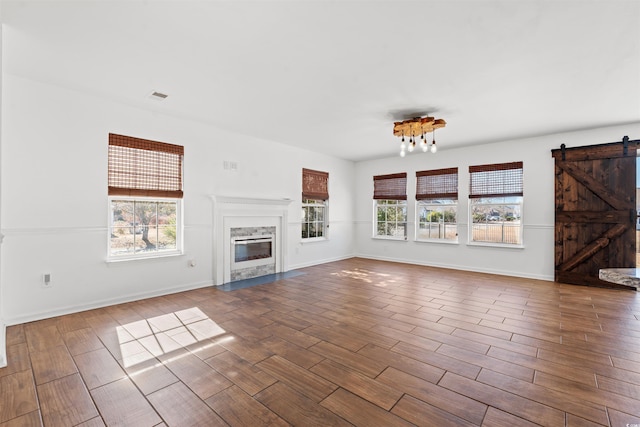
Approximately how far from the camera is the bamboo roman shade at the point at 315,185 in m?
6.80

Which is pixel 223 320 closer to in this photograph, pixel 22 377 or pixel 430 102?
pixel 22 377

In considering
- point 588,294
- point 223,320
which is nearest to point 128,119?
point 223,320

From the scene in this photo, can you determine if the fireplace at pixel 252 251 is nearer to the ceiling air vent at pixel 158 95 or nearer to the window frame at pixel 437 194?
the ceiling air vent at pixel 158 95

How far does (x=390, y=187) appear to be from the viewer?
7.61m

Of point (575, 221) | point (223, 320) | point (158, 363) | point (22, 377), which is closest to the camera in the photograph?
point (22, 377)

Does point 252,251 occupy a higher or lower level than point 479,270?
higher

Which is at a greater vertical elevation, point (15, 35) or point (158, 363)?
point (15, 35)

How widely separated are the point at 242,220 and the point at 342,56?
348cm

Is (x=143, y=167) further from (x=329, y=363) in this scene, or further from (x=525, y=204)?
(x=525, y=204)

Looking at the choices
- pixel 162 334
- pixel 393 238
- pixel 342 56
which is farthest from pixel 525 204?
pixel 162 334

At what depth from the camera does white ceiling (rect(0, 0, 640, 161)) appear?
7.16 ft

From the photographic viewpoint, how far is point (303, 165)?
22.1 ft

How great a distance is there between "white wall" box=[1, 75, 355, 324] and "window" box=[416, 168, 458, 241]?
15.1 ft

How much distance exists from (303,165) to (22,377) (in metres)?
5.39
